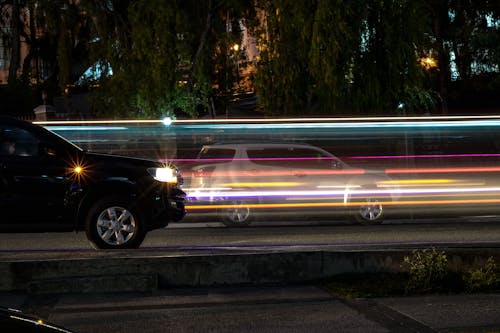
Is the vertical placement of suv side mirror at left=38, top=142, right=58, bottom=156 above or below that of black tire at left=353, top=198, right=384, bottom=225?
above

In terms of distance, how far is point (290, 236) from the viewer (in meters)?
14.5

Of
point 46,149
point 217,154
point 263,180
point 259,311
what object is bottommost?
point 259,311

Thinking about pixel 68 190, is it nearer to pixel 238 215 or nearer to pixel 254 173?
pixel 238 215

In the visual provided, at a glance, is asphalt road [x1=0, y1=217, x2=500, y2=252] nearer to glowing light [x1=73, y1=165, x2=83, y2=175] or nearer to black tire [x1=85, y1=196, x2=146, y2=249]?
black tire [x1=85, y1=196, x2=146, y2=249]

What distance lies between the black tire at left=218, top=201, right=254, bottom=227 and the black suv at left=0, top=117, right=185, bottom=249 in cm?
506

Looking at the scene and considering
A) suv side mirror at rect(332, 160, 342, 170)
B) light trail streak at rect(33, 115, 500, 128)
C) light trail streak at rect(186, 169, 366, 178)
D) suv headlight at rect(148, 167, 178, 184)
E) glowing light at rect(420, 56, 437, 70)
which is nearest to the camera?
Result: suv headlight at rect(148, 167, 178, 184)

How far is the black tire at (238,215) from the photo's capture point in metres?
16.6

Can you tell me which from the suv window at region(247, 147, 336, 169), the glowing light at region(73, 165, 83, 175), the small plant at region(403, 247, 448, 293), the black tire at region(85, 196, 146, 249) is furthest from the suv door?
the suv window at region(247, 147, 336, 169)

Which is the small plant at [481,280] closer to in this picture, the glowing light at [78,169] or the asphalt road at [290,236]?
the asphalt road at [290,236]

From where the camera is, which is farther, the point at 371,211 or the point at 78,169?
the point at 371,211

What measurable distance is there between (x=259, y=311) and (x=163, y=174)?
13.7ft

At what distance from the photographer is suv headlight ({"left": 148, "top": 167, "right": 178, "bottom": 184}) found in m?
11.7

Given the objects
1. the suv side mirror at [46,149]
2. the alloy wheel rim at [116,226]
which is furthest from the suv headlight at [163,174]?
the suv side mirror at [46,149]

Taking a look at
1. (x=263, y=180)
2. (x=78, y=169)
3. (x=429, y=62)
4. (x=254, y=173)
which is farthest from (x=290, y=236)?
(x=429, y=62)
